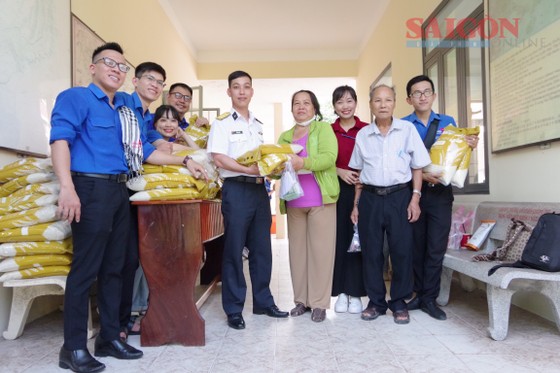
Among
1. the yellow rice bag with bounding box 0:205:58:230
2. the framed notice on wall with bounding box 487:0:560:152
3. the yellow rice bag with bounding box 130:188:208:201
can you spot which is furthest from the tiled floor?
the framed notice on wall with bounding box 487:0:560:152

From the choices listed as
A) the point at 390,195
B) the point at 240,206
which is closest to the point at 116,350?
the point at 240,206

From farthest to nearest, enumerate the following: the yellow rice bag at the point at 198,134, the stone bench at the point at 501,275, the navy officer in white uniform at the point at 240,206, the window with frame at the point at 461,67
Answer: the window with frame at the point at 461,67
the yellow rice bag at the point at 198,134
the navy officer in white uniform at the point at 240,206
the stone bench at the point at 501,275

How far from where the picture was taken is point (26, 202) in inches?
95.1

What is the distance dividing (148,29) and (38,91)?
9.75 ft

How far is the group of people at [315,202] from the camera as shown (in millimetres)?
2330

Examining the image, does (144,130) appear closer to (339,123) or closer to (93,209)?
(93,209)

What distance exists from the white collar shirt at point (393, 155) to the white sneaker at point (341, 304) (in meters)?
0.84

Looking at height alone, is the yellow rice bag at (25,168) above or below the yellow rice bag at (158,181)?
above

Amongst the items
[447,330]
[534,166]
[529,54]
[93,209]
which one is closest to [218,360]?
[93,209]

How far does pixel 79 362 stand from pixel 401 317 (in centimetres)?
181

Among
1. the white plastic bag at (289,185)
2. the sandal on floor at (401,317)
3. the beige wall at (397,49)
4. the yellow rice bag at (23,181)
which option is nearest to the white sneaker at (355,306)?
the sandal on floor at (401,317)

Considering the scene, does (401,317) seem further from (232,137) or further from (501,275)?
(232,137)

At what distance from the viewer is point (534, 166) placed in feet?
9.86

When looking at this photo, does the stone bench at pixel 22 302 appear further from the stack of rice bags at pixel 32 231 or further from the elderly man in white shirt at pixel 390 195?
the elderly man in white shirt at pixel 390 195
